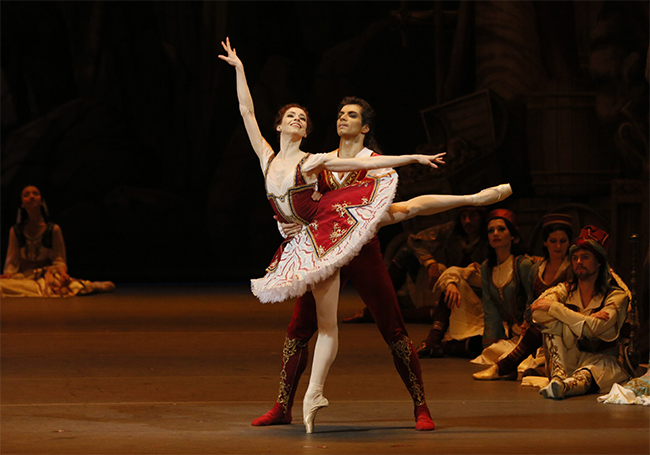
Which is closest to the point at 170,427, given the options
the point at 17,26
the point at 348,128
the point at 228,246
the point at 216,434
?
the point at 216,434

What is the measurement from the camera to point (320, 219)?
4.07m

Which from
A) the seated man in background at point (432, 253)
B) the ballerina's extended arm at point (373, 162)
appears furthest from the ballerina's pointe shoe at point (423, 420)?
the seated man in background at point (432, 253)

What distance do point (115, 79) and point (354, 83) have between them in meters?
3.69

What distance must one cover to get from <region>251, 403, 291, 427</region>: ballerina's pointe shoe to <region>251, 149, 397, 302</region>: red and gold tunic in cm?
58

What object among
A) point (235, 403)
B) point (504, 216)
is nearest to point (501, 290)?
point (504, 216)

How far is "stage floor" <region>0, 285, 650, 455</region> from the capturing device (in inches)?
149

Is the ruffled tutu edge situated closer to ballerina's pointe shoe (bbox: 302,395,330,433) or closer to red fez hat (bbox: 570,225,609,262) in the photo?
ballerina's pointe shoe (bbox: 302,395,330,433)

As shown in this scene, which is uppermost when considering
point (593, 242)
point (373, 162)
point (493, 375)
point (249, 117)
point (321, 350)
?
point (249, 117)

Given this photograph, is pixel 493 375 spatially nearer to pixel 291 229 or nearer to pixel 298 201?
pixel 291 229

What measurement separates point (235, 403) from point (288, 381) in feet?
2.11

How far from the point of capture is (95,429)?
13.4 feet

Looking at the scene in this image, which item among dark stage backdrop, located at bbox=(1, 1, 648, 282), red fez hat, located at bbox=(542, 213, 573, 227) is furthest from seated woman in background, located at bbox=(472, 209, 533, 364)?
dark stage backdrop, located at bbox=(1, 1, 648, 282)

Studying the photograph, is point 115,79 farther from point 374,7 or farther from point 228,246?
point 374,7

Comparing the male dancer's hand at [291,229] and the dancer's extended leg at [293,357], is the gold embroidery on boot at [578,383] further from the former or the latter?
the male dancer's hand at [291,229]
